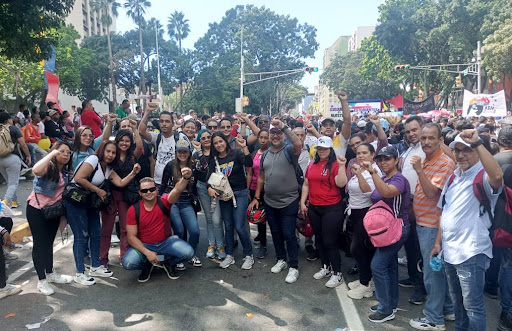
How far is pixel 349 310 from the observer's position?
4.05 m

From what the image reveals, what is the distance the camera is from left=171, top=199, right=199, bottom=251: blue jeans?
5137 mm

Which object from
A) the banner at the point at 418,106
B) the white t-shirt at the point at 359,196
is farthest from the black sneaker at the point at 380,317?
the banner at the point at 418,106

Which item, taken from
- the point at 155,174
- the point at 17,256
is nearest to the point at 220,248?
the point at 155,174

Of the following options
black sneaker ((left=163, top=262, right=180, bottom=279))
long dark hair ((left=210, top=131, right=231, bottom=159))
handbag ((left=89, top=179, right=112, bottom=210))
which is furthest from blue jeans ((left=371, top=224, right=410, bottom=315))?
handbag ((left=89, top=179, right=112, bottom=210))

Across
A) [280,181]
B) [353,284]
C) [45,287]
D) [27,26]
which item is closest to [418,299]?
[353,284]

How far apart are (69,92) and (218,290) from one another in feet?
125

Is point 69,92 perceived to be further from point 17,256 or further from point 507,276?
point 507,276

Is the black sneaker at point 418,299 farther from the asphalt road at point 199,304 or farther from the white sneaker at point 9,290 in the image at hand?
the white sneaker at point 9,290

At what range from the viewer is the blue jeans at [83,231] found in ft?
15.1

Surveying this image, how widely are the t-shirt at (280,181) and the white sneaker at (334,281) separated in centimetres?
102

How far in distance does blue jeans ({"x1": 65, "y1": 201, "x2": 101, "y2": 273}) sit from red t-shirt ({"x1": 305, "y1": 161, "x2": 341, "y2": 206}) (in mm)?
2670

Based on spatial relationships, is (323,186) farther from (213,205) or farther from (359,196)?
(213,205)

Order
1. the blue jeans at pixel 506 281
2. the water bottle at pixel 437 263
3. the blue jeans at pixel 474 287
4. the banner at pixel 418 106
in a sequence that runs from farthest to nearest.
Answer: the banner at pixel 418 106
the blue jeans at pixel 506 281
the water bottle at pixel 437 263
the blue jeans at pixel 474 287

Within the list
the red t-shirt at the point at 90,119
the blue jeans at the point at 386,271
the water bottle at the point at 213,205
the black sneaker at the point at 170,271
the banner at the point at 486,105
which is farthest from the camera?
the banner at the point at 486,105
